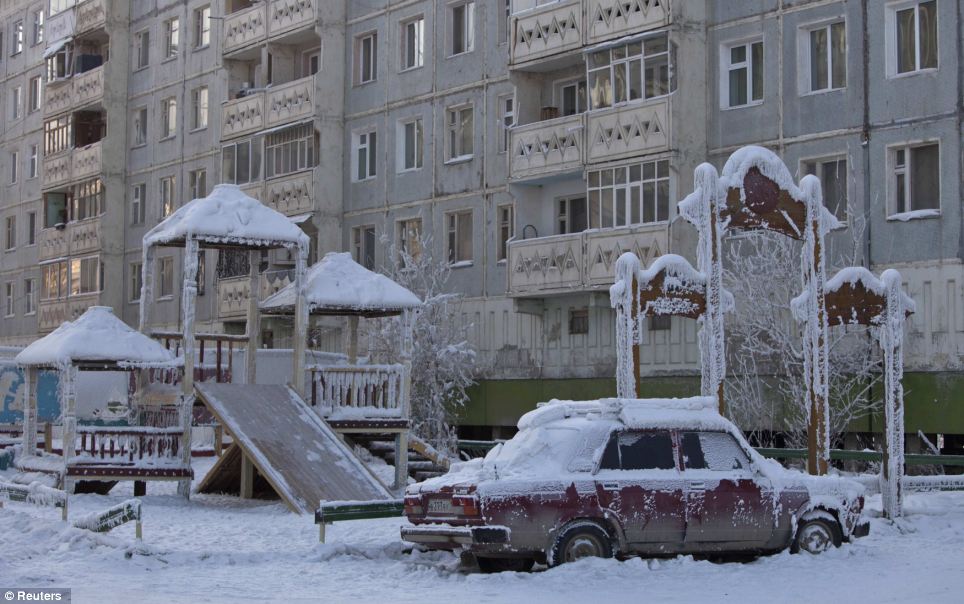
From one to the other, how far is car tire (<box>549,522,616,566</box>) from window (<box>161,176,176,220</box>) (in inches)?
1500

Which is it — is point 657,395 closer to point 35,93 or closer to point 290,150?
point 290,150

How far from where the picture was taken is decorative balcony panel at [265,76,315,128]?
42594 millimetres

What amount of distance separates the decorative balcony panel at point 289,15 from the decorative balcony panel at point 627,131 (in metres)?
12.1

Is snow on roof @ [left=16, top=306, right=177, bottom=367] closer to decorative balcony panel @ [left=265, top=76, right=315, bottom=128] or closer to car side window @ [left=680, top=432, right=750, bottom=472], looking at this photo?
car side window @ [left=680, top=432, right=750, bottom=472]

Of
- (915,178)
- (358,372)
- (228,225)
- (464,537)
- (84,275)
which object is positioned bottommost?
(464,537)

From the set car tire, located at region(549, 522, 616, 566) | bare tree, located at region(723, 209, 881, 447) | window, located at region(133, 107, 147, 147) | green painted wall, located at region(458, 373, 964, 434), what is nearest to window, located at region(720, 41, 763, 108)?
bare tree, located at region(723, 209, 881, 447)

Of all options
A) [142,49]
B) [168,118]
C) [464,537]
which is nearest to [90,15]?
[142,49]

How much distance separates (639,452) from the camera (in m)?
15.2

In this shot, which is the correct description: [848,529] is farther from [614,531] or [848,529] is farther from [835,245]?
[835,245]

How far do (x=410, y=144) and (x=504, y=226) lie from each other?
478cm

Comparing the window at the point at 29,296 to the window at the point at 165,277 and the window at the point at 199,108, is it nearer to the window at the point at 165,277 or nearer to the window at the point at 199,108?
the window at the point at 165,277

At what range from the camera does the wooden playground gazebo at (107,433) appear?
23.4 m

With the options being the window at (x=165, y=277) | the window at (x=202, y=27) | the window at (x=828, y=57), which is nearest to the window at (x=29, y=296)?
the window at (x=165, y=277)

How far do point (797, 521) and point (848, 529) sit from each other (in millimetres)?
732
